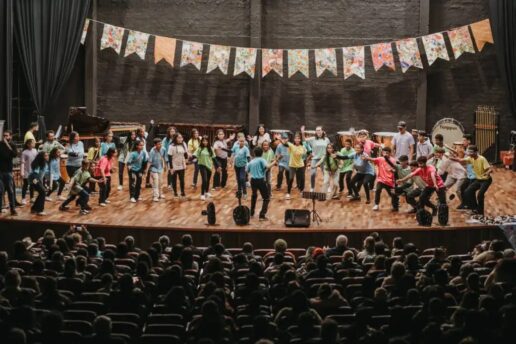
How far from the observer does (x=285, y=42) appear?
26.6 metres

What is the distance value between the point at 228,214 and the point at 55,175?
12.7ft

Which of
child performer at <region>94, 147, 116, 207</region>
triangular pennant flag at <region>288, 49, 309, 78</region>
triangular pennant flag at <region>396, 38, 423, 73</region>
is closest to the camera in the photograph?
child performer at <region>94, 147, 116, 207</region>

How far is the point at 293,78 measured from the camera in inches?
1059

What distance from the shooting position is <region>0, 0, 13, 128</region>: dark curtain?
75.0 feet

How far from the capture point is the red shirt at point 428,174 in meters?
16.9

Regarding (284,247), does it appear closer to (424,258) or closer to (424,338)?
(424,258)

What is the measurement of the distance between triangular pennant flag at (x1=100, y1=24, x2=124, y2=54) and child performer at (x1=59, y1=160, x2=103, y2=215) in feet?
25.2

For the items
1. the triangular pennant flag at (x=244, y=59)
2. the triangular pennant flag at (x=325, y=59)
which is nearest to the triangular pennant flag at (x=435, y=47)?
the triangular pennant flag at (x=325, y=59)

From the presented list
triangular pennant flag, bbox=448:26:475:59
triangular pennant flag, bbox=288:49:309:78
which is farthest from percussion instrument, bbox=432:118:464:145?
triangular pennant flag, bbox=288:49:309:78

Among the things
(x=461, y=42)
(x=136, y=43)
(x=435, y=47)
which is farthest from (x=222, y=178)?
(x=461, y=42)

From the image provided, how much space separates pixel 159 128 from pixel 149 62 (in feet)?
7.65

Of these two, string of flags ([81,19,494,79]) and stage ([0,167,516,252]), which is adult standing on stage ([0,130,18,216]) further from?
string of flags ([81,19,494,79])

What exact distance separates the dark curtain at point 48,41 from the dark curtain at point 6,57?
620mm

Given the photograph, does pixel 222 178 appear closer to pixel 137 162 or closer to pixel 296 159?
pixel 296 159
